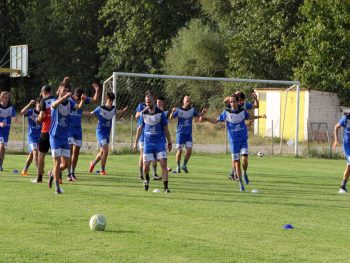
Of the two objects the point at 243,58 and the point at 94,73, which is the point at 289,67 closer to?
the point at 243,58

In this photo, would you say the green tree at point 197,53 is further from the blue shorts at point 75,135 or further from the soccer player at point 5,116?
the blue shorts at point 75,135

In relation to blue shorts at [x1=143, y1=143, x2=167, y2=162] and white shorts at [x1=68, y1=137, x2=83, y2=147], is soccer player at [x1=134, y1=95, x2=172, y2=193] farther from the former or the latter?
white shorts at [x1=68, y1=137, x2=83, y2=147]

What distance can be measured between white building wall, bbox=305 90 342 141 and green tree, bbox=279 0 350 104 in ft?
2.01

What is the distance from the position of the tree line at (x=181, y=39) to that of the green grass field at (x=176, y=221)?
62.4ft

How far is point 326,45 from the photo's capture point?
4216 cm

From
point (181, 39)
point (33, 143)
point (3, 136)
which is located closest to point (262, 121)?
point (181, 39)

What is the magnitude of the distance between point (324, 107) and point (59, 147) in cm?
2904

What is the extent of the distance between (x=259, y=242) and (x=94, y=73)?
58.1 meters

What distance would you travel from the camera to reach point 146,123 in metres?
16.7

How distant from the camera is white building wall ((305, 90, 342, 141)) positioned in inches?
1679

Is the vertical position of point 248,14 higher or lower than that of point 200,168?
higher

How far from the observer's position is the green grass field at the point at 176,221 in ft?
31.9

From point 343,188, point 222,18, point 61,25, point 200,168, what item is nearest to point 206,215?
point 343,188

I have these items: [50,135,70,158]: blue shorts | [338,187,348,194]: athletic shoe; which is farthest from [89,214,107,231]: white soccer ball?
[338,187,348,194]: athletic shoe
